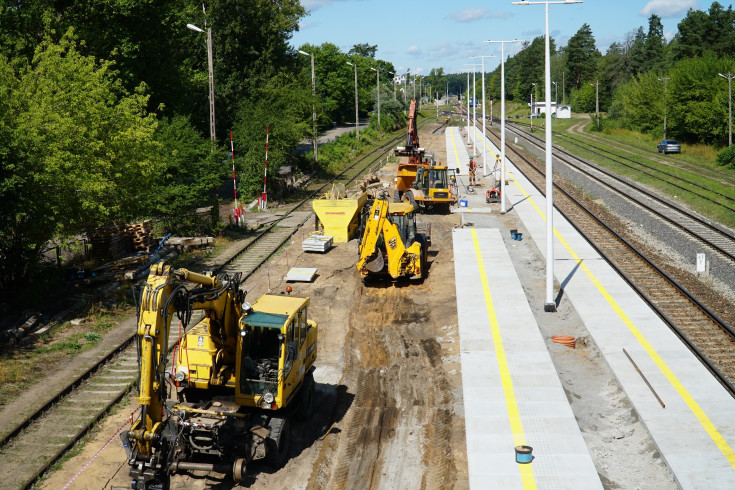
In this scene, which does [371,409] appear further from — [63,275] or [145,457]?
[63,275]

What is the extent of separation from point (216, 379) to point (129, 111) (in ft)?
46.4

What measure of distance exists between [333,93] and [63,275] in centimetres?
8979

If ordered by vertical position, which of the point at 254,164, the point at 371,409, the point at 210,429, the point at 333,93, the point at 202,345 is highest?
the point at 333,93

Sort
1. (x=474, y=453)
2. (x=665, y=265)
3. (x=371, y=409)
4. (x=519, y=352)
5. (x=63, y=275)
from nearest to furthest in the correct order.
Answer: (x=474, y=453)
(x=371, y=409)
(x=519, y=352)
(x=63, y=275)
(x=665, y=265)

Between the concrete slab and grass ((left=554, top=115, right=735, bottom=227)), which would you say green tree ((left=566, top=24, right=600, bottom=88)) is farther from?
the concrete slab

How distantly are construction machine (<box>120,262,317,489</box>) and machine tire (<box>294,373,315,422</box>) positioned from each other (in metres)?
0.02

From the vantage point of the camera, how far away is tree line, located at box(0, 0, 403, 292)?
21.5 m

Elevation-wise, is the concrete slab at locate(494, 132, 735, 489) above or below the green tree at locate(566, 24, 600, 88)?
below

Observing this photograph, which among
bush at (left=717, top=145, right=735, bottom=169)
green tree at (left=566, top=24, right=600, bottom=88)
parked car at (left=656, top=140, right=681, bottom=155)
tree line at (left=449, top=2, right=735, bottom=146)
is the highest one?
green tree at (left=566, top=24, right=600, bottom=88)

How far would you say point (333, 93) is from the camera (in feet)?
364

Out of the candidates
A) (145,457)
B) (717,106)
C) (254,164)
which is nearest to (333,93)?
(717,106)

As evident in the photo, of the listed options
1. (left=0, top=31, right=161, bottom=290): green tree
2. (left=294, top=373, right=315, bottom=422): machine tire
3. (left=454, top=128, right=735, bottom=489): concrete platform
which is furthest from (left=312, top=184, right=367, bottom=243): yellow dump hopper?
(left=294, top=373, right=315, bottom=422): machine tire

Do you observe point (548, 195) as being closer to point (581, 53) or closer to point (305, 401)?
point (305, 401)

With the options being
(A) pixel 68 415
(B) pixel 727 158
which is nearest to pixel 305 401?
(A) pixel 68 415
